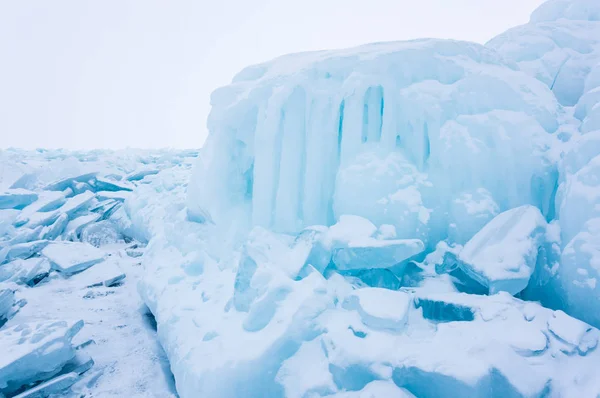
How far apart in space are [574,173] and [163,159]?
54.4ft

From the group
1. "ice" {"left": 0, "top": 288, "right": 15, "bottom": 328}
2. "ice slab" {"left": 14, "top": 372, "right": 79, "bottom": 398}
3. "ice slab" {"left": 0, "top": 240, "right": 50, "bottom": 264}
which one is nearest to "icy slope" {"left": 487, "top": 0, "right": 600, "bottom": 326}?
"ice slab" {"left": 14, "top": 372, "right": 79, "bottom": 398}

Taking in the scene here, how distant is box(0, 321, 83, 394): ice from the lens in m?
3.62

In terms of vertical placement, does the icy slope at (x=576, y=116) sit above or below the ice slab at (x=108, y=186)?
above

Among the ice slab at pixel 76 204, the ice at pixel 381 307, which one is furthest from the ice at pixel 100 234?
the ice at pixel 381 307

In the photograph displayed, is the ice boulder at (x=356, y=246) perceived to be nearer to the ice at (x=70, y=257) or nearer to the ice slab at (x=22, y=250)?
the ice at (x=70, y=257)

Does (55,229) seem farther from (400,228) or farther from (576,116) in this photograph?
(576,116)

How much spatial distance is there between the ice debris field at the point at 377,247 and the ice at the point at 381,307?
0.02 meters

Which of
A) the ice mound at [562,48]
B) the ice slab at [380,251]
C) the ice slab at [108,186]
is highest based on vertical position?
the ice mound at [562,48]

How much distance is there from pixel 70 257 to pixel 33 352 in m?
4.35

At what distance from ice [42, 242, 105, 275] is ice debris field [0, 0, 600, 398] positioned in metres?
1.05

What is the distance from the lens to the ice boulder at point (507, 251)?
3107 mm

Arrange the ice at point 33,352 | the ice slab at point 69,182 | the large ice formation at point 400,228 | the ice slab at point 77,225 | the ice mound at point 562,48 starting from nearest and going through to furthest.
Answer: the large ice formation at point 400,228, the ice at point 33,352, the ice mound at point 562,48, the ice slab at point 77,225, the ice slab at point 69,182

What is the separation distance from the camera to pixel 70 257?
24.5 feet

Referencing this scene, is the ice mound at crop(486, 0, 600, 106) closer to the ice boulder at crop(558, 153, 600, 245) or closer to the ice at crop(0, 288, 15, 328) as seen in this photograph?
the ice boulder at crop(558, 153, 600, 245)
